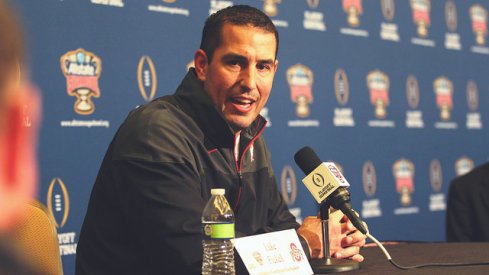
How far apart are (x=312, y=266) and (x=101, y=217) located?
0.57 m

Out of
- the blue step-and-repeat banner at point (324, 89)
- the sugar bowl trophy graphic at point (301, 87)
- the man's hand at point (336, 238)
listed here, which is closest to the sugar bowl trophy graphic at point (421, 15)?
the blue step-and-repeat banner at point (324, 89)

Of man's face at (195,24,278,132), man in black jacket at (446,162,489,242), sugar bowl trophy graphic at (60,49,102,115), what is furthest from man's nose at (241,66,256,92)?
man in black jacket at (446,162,489,242)

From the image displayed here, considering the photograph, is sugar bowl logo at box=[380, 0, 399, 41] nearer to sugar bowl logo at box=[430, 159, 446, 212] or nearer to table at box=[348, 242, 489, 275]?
sugar bowl logo at box=[430, 159, 446, 212]

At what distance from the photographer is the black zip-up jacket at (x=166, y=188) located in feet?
5.52

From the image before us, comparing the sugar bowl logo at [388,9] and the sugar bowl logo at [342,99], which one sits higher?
the sugar bowl logo at [388,9]

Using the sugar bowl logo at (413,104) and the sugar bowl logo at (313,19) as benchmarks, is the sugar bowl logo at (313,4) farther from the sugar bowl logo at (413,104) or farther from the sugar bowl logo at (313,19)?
the sugar bowl logo at (413,104)

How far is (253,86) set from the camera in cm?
212

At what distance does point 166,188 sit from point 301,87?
2.16 m

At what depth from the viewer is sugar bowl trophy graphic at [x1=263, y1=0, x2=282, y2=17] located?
3.60 m

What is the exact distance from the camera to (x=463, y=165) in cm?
485

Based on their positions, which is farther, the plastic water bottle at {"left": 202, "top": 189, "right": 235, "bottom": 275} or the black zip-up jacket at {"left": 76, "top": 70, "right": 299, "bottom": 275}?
the black zip-up jacket at {"left": 76, "top": 70, "right": 299, "bottom": 275}

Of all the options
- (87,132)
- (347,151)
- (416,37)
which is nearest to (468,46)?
(416,37)

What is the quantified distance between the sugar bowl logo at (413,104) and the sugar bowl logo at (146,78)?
1974mm

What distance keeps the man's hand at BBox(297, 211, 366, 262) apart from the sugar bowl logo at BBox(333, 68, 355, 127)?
2160mm
